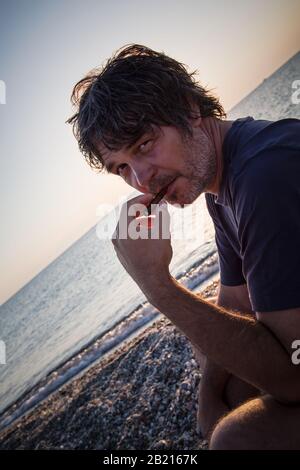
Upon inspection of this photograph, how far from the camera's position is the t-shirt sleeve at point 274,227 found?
164 centimetres

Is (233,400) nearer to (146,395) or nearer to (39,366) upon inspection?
(146,395)

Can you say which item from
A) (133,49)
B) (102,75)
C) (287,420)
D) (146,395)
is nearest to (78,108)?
(102,75)

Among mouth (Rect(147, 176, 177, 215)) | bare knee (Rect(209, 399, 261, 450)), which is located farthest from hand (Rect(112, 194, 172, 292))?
bare knee (Rect(209, 399, 261, 450))

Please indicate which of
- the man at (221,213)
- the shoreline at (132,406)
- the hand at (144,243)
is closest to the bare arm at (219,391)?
the man at (221,213)

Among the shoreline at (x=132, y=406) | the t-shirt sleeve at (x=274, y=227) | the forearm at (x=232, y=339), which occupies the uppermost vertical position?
the t-shirt sleeve at (x=274, y=227)

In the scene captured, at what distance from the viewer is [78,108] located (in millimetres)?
2881

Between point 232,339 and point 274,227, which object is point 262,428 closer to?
point 232,339

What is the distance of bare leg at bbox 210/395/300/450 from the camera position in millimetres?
1690

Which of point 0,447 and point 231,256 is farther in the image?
point 0,447

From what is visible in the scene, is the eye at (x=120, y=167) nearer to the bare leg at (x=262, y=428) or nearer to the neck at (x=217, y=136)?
the neck at (x=217, y=136)

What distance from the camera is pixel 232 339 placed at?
6.09 feet

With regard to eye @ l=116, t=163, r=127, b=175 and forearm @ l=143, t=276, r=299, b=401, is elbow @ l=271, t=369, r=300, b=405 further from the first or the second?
eye @ l=116, t=163, r=127, b=175

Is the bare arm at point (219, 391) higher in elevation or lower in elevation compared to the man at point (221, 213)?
lower

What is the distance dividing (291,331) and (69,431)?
5408 millimetres
